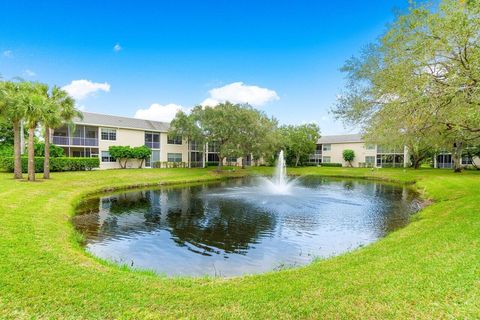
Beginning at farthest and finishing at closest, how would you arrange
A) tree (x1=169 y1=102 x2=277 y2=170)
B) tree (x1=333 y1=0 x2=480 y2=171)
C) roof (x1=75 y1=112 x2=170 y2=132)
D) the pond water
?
1. roof (x1=75 y1=112 x2=170 y2=132)
2. tree (x1=169 y1=102 x2=277 y2=170)
3. tree (x1=333 y1=0 x2=480 y2=171)
4. the pond water

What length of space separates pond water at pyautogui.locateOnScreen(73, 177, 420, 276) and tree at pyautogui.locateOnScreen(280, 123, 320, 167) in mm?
34482

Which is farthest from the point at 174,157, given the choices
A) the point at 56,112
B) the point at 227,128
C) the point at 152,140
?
the point at 56,112

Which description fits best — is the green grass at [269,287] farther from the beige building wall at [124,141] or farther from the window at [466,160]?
the window at [466,160]

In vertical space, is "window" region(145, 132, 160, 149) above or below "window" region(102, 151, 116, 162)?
above

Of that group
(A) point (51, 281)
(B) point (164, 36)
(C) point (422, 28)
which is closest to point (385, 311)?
(A) point (51, 281)

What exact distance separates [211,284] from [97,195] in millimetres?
20337

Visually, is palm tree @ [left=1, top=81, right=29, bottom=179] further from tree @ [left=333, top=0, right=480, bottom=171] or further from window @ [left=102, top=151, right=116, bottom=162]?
tree @ [left=333, top=0, right=480, bottom=171]

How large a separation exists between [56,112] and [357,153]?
57030 millimetres

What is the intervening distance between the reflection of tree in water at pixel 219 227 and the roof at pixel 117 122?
93.0 feet

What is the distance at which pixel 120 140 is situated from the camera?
4194 cm

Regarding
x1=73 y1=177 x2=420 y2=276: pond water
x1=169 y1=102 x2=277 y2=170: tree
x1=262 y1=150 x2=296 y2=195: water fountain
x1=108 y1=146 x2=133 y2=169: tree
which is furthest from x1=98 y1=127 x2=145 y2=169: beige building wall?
x1=262 y1=150 x2=296 y2=195: water fountain

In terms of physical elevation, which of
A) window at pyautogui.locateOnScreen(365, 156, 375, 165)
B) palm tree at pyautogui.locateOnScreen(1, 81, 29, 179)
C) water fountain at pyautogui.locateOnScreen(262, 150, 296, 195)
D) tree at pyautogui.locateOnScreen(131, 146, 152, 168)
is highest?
palm tree at pyautogui.locateOnScreen(1, 81, 29, 179)

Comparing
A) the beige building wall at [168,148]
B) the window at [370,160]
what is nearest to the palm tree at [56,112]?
the beige building wall at [168,148]

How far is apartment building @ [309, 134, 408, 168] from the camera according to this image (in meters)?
57.3
